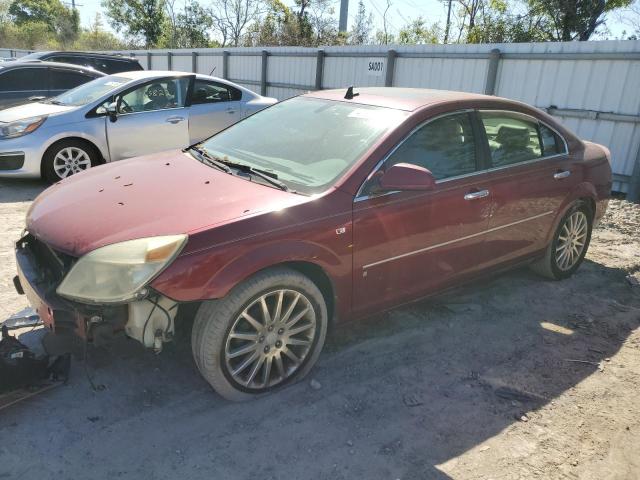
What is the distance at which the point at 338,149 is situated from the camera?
11.1 feet

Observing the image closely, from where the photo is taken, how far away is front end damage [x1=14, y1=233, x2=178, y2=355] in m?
2.63

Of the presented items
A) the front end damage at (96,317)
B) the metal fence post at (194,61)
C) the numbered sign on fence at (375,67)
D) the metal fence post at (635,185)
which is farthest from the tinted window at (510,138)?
the metal fence post at (194,61)

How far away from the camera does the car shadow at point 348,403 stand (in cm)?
257

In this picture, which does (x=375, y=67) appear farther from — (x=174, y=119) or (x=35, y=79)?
(x=35, y=79)

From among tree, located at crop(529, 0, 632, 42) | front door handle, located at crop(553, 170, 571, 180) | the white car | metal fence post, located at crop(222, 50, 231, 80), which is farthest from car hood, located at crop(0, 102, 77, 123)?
tree, located at crop(529, 0, 632, 42)

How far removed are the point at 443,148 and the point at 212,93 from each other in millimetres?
5304

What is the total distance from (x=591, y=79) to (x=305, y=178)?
6846 millimetres

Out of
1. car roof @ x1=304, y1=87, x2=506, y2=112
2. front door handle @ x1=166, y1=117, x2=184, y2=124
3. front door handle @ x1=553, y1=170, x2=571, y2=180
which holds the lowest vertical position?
front door handle @ x1=166, y1=117, x2=184, y2=124

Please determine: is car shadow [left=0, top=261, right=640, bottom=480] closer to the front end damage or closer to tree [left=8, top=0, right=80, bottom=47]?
the front end damage

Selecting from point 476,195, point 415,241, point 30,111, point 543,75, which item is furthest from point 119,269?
point 543,75

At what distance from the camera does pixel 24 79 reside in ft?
30.4

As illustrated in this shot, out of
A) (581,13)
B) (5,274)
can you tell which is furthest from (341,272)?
(581,13)

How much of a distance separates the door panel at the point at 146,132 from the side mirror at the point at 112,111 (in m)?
0.05

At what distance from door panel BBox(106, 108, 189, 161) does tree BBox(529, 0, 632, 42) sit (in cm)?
1766
